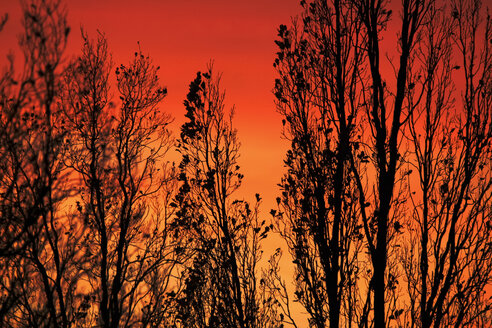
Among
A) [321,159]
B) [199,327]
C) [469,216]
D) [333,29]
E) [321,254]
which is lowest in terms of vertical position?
[199,327]

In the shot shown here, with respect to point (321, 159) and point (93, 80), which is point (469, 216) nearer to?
point (321, 159)

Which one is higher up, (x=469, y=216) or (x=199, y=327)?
(x=469, y=216)

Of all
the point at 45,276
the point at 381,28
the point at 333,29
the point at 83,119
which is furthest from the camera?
the point at 83,119

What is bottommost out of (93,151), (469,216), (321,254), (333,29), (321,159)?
(321,254)

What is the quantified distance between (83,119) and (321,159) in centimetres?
701

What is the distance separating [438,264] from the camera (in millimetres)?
11734

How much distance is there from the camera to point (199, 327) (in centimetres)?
1547

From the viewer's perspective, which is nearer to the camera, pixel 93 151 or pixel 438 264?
pixel 438 264

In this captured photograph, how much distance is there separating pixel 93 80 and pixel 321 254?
26.5 feet

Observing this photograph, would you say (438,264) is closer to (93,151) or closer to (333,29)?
(333,29)

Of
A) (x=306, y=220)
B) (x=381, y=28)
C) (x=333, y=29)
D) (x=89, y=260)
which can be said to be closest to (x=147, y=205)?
(x=89, y=260)

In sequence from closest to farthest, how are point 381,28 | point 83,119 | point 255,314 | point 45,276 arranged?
point 381,28 < point 45,276 < point 83,119 < point 255,314

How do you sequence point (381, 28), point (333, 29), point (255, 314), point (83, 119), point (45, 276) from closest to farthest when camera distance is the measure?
point (381, 28) < point (333, 29) < point (45, 276) < point (83, 119) < point (255, 314)

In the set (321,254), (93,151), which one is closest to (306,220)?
(321,254)
